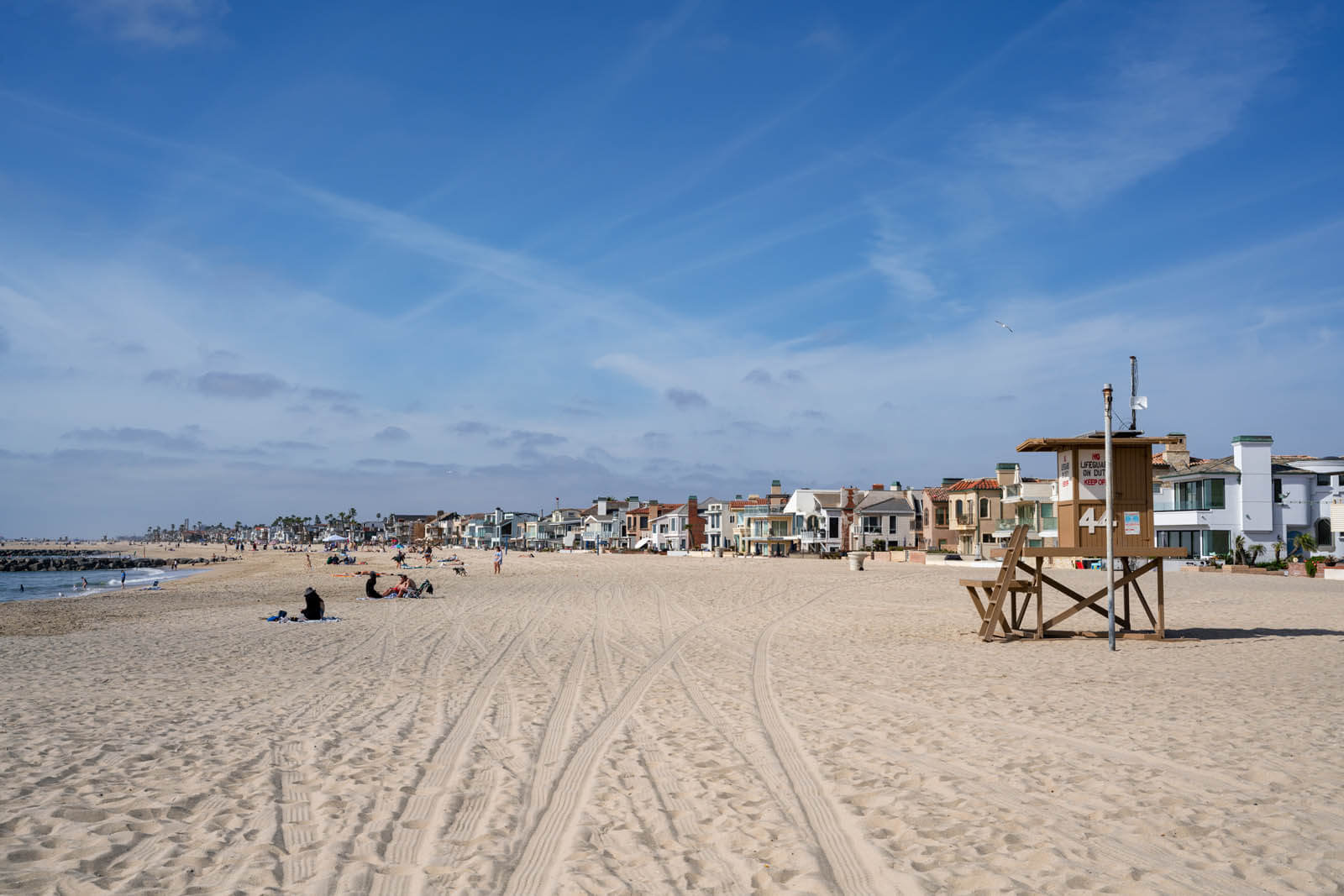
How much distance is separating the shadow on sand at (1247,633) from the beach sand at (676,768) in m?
0.52

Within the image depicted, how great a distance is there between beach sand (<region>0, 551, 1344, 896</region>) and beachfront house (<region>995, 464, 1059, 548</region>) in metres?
46.9

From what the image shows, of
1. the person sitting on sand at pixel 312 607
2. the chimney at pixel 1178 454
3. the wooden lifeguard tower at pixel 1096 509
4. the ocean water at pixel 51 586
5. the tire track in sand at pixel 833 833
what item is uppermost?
the chimney at pixel 1178 454

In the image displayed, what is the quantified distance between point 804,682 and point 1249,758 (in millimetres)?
5239

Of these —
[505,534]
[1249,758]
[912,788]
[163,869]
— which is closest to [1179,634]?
[1249,758]

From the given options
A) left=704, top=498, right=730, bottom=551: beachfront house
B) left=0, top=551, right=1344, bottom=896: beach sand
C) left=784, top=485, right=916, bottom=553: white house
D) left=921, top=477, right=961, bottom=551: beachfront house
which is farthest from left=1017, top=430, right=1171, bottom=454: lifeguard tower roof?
left=704, top=498, right=730, bottom=551: beachfront house

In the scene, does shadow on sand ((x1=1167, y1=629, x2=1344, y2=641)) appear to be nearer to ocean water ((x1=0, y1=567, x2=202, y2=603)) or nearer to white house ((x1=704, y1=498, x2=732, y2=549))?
ocean water ((x1=0, y1=567, x2=202, y2=603))

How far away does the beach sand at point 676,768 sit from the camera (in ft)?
16.9

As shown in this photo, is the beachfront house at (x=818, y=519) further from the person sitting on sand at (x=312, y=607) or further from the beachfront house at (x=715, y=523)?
the person sitting on sand at (x=312, y=607)

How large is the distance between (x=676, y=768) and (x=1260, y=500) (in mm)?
48722

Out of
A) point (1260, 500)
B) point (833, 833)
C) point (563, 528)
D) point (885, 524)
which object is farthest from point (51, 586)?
point (563, 528)

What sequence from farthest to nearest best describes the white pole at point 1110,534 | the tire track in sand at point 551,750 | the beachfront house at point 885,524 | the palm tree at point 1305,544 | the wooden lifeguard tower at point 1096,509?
1. the beachfront house at point 885,524
2. the palm tree at point 1305,544
3. the wooden lifeguard tower at point 1096,509
4. the white pole at point 1110,534
5. the tire track in sand at point 551,750

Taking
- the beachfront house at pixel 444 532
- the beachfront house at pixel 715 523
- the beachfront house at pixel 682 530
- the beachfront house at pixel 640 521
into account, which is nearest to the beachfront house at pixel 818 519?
the beachfront house at pixel 715 523

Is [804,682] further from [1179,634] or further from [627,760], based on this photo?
[1179,634]

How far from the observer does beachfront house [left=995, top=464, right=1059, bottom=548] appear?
6078cm
